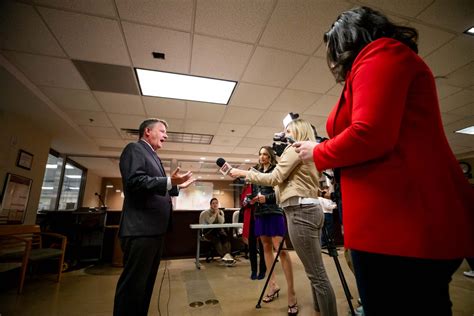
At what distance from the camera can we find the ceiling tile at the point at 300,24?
217cm

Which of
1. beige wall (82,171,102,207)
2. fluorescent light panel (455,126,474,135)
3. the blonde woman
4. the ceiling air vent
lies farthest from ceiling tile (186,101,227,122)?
beige wall (82,171,102,207)

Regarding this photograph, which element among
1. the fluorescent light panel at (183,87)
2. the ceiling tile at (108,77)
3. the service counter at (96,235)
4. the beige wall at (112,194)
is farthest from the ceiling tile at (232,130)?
the beige wall at (112,194)

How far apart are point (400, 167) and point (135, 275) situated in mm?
1521

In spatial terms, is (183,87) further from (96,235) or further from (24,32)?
(96,235)

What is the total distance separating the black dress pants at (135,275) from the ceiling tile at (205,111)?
3.11m

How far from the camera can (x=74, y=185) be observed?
328 inches

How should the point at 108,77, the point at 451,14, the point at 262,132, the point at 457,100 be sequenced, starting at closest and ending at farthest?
the point at 451,14
the point at 108,77
the point at 457,100
the point at 262,132

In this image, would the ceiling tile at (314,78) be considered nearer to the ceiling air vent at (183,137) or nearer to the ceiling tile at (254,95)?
the ceiling tile at (254,95)

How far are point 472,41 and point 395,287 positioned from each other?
144 inches

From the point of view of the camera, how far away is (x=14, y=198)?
4.11 meters

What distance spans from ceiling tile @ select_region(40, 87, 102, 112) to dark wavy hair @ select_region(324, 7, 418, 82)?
416cm

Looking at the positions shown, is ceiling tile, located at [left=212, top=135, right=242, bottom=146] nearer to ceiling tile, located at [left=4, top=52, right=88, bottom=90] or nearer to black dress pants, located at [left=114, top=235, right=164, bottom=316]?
ceiling tile, located at [left=4, top=52, right=88, bottom=90]

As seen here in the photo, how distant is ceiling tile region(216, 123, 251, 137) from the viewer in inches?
204

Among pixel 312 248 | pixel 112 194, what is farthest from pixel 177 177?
pixel 112 194
